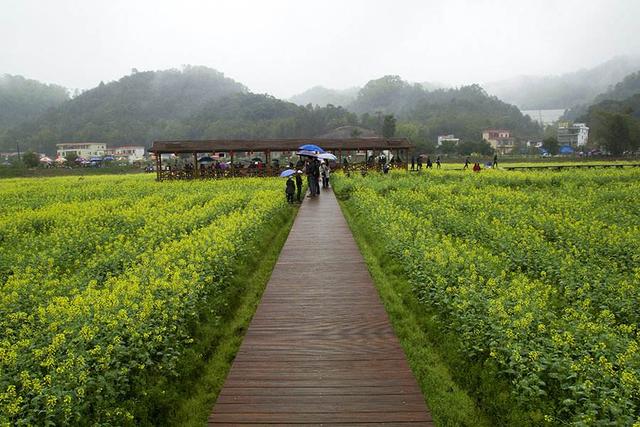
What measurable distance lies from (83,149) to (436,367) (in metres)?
113

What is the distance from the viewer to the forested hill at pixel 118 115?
109m

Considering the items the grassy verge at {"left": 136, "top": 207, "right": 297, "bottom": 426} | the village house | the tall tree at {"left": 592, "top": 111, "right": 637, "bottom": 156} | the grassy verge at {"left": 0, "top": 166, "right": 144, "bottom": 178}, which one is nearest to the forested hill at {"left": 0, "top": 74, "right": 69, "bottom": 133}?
the grassy verge at {"left": 0, "top": 166, "right": 144, "bottom": 178}

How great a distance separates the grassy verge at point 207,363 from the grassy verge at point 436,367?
217 centimetres

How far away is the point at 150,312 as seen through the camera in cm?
521

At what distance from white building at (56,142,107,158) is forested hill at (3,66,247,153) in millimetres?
4666

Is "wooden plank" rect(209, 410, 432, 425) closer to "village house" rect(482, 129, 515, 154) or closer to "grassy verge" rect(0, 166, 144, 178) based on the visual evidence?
"grassy verge" rect(0, 166, 144, 178)

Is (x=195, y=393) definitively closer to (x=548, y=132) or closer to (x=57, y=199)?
(x=57, y=199)

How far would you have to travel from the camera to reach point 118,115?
396 ft

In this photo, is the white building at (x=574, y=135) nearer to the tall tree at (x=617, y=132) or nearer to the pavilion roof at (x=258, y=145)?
the tall tree at (x=617, y=132)

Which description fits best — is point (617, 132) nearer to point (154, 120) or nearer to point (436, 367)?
point (436, 367)

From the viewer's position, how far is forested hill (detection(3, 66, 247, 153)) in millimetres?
109000

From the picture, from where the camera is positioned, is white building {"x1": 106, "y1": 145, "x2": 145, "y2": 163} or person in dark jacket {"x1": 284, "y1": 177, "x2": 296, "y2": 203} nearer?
person in dark jacket {"x1": 284, "y1": 177, "x2": 296, "y2": 203}

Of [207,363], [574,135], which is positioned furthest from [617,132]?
[207,363]

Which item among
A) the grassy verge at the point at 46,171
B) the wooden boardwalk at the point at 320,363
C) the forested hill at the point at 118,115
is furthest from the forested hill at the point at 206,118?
the wooden boardwalk at the point at 320,363
